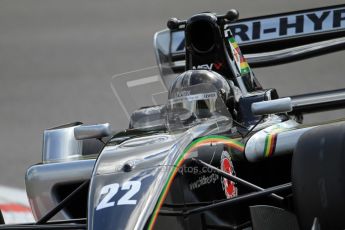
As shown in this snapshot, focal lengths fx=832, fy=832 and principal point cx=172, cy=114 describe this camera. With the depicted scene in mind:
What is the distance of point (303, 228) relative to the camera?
9.80ft

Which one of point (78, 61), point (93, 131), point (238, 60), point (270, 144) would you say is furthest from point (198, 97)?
point (78, 61)

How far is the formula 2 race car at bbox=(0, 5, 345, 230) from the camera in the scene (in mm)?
2975

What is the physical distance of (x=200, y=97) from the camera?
383cm

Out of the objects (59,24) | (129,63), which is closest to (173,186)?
(129,63)

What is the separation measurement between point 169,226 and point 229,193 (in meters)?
0.47

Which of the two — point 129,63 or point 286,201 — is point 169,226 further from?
point 129,63

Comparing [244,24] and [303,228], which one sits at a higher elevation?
[244,24]

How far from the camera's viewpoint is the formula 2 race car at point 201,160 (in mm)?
2975

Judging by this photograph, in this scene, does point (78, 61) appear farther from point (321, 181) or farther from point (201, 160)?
point (321, 181)

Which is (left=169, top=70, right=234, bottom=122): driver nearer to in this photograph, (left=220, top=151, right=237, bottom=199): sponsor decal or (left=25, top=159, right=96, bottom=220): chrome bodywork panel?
(left=220, top=151, right=237, bottom=199): sponsor decal

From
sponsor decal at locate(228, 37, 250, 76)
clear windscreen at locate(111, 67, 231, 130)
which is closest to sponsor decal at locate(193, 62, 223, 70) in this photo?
sponsor decal at locate(228, 37, 250, 76)

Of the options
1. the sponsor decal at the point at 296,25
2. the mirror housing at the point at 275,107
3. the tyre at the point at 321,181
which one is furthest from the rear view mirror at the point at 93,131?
the sponsor decal at the point at 296,25

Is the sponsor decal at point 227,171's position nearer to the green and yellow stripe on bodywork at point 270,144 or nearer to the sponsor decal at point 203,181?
the sponsor decal at point 203,181

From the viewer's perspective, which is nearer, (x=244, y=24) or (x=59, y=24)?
(x=244, y=24)
